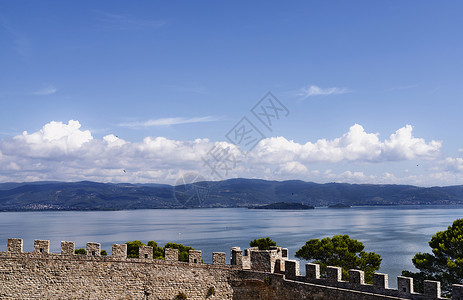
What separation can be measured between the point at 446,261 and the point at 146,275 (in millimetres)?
18410

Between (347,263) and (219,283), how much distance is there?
54.6 ft

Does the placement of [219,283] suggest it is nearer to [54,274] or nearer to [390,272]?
[54,274]

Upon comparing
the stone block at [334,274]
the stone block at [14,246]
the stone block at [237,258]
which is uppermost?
the stone block at [14,246]

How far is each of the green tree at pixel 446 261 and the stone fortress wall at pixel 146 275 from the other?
10944 millimetres

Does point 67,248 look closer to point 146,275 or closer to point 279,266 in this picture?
point 146,275

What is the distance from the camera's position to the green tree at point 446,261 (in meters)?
23.9

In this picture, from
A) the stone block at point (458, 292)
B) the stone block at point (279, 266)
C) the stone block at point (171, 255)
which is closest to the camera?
the stone block at point (458, 292)

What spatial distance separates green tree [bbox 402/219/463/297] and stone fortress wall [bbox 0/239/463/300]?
35.9ft

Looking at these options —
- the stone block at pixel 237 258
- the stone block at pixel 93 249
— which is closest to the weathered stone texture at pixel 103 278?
the stone block at pixel 93 249

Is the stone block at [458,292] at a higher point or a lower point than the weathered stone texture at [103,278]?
higher

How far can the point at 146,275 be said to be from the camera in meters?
19.4

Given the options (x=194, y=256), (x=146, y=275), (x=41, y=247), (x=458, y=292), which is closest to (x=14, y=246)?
(x=41, y=247)

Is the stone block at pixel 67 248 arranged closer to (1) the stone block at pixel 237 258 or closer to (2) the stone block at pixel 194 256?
(2) the stone block at pixel 194 256

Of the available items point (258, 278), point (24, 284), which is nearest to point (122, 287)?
point (24, 284)
